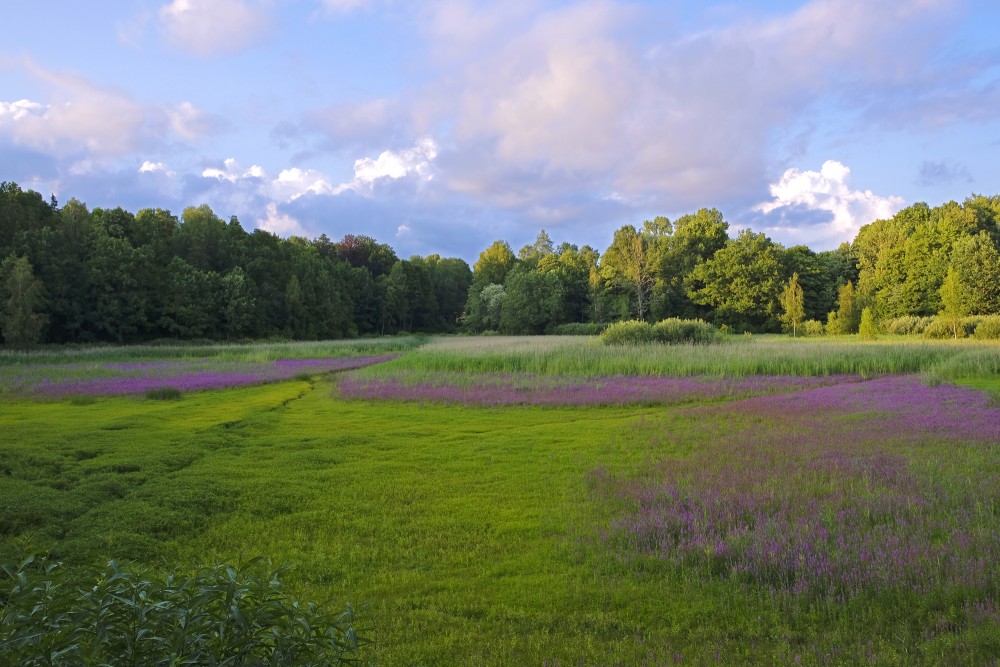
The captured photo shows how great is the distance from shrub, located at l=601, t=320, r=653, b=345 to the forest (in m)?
25.0

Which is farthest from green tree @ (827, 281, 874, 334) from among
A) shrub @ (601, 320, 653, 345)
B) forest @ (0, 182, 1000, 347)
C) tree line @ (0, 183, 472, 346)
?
tree line @ (0, 183, 472, 346)

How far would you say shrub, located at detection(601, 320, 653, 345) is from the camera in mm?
43250

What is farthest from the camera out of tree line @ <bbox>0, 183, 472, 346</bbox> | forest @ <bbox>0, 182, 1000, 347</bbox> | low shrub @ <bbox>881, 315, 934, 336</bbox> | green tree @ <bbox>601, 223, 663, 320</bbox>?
green tree @ <bbox>601, 223, 663, 320</bbox>

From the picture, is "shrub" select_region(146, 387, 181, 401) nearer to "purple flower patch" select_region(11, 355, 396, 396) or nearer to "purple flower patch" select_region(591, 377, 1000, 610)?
"purple flower patch" select_region(11, 355, 396, 396)

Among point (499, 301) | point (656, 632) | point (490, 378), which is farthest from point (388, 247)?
point (656, 632)

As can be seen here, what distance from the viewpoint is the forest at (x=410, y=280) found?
5062 centimetres

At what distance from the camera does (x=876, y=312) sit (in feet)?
224

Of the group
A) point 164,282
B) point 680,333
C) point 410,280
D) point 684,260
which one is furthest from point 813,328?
point 164,282

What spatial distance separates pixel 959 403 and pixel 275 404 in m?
19.9

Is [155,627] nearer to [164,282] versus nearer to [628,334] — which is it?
[628,334]

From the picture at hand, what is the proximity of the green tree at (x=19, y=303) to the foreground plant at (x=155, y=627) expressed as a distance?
4996 centimetres

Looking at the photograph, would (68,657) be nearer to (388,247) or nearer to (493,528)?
(493,528)

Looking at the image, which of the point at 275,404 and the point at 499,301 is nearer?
the point at 275,404

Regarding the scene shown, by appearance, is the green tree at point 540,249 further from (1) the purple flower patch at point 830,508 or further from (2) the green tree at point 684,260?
(1) the purple flower patch at point 830,508
